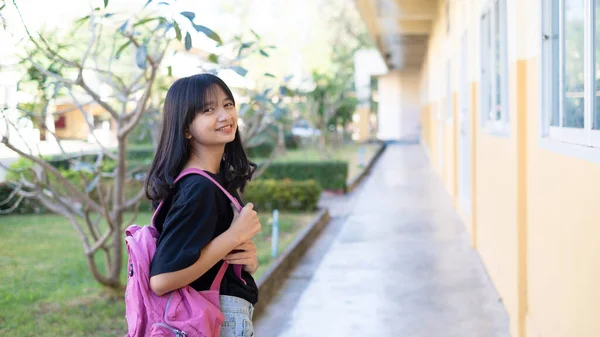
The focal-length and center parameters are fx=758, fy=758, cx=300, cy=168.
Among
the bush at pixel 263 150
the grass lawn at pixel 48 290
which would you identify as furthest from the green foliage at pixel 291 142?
the grass lawn at pixel 48 290

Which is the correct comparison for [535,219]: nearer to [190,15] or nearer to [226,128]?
[190,15]

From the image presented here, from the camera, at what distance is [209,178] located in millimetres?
Answer: 2098

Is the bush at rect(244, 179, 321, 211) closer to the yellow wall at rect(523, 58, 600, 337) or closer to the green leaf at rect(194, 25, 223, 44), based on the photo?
the yellow wall at rect(523, 58, 600, 337)

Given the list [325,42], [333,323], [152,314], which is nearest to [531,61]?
[333,323]

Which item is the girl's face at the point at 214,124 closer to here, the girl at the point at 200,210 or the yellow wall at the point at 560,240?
the girl at the point at 200,210

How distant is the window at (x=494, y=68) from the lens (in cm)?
611

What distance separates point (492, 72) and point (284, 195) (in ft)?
18.8

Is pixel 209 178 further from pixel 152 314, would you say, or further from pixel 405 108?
pixel 405 108

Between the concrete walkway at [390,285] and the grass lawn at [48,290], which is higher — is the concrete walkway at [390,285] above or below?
below

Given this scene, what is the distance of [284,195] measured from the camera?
40.3 ft

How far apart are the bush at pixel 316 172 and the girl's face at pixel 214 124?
13.0 m

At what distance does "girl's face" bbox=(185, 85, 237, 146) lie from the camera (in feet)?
7.28

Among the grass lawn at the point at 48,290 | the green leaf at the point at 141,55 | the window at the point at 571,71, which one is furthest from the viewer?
the grass lawn at the point at 48,290

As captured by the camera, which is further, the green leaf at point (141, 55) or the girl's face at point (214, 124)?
the green leaf at point (141, 55)
